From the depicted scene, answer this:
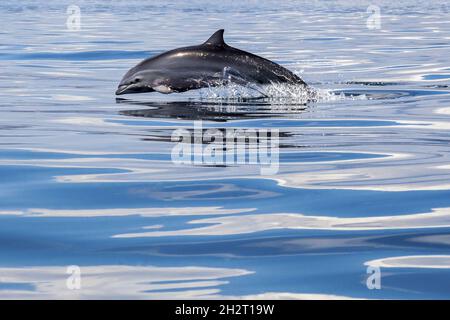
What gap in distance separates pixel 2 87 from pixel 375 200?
9.76m

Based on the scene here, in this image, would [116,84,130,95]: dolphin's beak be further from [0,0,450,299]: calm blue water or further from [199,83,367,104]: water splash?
[199,83,367,104]: water splash

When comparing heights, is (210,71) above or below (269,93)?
above

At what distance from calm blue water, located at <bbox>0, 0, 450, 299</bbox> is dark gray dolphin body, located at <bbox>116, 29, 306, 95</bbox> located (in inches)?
9.1

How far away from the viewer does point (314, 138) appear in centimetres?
1135

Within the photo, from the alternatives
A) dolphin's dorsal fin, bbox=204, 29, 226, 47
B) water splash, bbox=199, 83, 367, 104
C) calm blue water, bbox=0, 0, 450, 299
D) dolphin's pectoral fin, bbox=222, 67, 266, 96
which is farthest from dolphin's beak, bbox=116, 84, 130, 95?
dolphin's pectoral fin, bbox=222, 67, 266, 96

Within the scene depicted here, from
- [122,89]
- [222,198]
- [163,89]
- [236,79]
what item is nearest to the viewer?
[222,198]

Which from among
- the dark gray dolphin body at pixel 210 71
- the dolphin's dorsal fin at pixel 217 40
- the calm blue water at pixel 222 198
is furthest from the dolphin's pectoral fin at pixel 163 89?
the dolphin's dorsal fin at pixel 217 40

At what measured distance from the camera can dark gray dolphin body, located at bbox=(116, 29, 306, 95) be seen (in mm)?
15641

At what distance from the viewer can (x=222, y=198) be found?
8.31 m

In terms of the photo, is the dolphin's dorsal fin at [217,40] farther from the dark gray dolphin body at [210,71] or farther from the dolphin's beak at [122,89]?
the dolphin's beak at [122,89]

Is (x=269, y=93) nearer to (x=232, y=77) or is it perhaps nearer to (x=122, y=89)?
(x=232, y=77)

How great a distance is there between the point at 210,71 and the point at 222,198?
755 centimetres

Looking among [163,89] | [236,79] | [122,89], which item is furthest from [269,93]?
[122,89]
